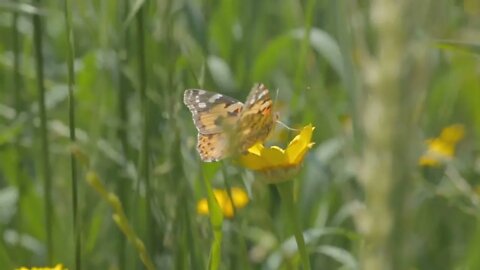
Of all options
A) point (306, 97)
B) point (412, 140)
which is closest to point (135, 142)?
point (306, 97)

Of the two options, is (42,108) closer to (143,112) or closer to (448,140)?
(143,112)

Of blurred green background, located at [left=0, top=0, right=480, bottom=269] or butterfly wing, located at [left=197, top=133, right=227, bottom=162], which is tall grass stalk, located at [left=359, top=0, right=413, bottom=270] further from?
butterfly wing, located at [left=197, top=133, right=227, bottom=162]

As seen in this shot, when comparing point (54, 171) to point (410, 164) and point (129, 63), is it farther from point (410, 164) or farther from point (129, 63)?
point (410, 164)

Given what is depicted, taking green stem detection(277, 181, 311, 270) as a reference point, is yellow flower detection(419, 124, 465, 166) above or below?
above

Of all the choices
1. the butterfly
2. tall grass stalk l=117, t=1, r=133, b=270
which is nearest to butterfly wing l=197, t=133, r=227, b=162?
the butterfly

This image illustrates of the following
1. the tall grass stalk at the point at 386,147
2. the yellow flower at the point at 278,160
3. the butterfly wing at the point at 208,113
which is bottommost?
the tall grass stalk at the point at 386,147

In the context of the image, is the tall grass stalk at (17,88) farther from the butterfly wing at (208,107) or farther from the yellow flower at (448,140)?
the yellow flower at (448,140)

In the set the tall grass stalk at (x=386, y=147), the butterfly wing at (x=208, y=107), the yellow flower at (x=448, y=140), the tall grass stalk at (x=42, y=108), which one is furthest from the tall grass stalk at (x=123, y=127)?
the tall grass stalk at (x=386, y=147)
